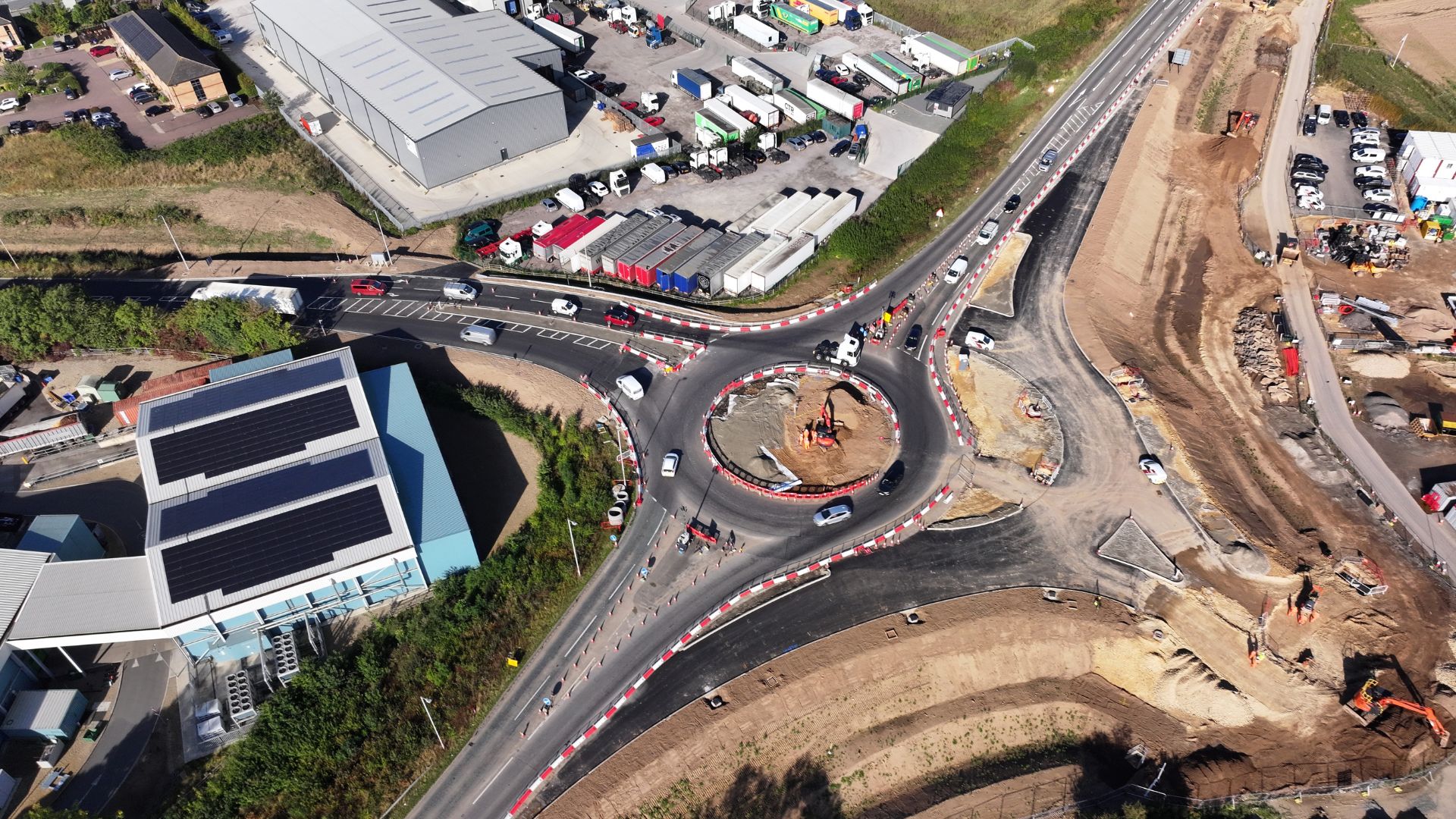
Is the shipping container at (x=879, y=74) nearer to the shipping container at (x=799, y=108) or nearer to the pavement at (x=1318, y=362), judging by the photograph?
the shipping container at (x=799, y=108)

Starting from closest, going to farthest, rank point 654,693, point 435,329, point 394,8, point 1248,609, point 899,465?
point 654,693
point 1248,609
point 899,465
point 435,329
point 394,8

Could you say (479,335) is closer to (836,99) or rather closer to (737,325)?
(737,325)

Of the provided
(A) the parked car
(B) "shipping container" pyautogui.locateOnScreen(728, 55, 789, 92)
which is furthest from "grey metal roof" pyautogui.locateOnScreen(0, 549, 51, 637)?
(B) "shipping container" pyautogui.locateOnScreen(728, 55, 789, 92)

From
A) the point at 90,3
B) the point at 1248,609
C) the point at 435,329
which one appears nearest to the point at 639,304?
the point at 435,329

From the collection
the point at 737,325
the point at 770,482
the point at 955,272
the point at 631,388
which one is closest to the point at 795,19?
the point at 955,272

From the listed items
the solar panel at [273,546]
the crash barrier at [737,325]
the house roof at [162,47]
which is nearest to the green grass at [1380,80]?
the crash barrier at [737,325]

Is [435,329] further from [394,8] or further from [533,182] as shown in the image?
[394,8]

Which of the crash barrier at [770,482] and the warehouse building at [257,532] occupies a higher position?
the crash barrier at [770,482]
